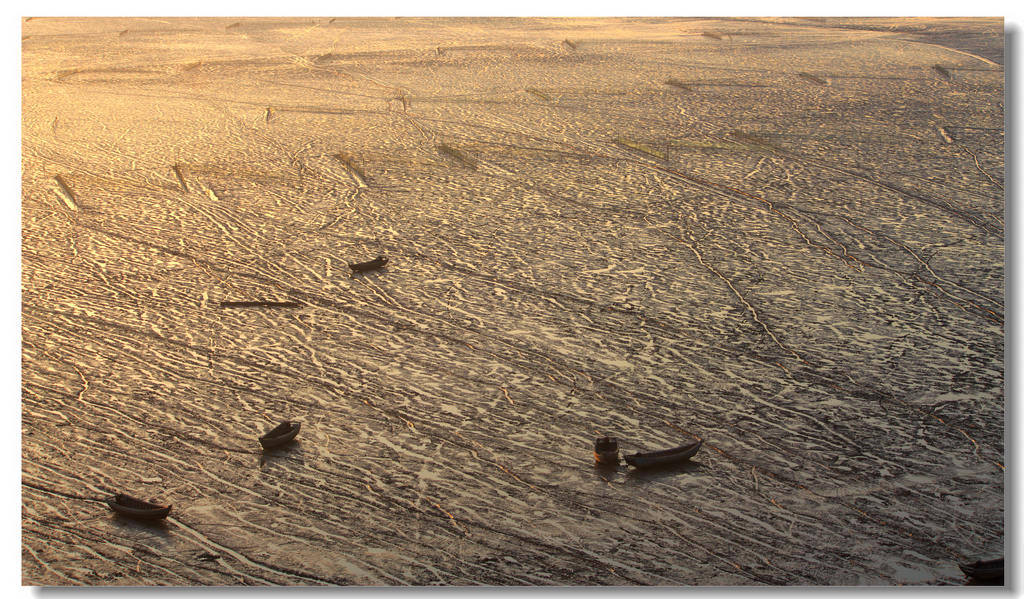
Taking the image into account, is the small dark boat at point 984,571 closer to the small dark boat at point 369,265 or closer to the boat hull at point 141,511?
the boat hull at point 141,511

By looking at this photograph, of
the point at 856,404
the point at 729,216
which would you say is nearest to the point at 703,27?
the point at 729,216

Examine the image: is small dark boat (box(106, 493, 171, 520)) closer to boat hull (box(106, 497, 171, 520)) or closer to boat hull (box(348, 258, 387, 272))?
boat hull (box(106, 497, 171, 520))

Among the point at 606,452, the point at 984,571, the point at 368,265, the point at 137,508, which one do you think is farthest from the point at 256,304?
the point at 984,571

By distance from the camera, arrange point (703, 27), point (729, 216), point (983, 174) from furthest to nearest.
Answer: point (703, 27)
point (983, 174)
point (729, 216)

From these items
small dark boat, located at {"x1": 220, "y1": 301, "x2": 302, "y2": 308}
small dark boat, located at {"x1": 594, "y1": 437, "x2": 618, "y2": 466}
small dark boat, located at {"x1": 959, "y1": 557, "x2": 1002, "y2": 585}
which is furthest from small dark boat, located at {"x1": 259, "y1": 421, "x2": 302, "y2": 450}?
small dark boat, located at {"x1": 959, "y1": 557, "x2": 1002, "y2": 585}

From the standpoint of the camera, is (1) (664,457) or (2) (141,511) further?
(1) (664,457)

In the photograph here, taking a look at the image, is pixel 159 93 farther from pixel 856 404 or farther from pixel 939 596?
pixel 939 596

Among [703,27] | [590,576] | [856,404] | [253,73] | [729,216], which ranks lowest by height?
[590,576]

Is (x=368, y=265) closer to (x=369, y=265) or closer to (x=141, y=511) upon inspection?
(x=369, y=265)

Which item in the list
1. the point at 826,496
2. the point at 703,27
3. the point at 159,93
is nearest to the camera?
the point at 826,496
